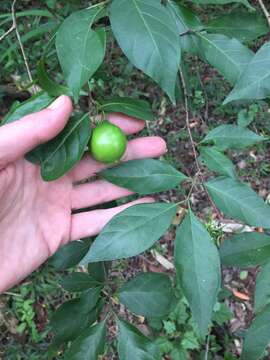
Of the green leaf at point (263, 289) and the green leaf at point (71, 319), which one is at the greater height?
the green leaf at point (263, 289)

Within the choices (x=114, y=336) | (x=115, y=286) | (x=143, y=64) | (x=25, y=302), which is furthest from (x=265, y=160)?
(x=143, y=64)

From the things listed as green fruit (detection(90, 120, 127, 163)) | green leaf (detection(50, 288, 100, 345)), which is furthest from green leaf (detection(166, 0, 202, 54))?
green leaf (detection(50, 288, 100, 345))

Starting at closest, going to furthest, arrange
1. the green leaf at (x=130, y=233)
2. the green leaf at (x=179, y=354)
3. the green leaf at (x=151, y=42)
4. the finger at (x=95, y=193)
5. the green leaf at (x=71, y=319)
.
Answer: the green leaf at (x=151, y=42)
the green leaf at (x=130, y=233)
the green leaf at (x=71, y=319)
the finger at (x=95, y=193)
the green leaf at (x=179, y=354)

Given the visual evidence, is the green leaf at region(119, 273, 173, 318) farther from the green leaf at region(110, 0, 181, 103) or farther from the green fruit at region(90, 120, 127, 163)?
the green leaf at region(110, 0, 181, 103)

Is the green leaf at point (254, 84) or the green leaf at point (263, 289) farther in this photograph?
the green leaf at point (263, 289)

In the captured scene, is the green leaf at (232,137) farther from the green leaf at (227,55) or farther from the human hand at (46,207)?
the human hand at (46,207)

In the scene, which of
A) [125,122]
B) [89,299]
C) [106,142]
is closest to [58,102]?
[106,142]

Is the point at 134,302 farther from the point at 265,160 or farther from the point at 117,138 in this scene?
the point at 265,160

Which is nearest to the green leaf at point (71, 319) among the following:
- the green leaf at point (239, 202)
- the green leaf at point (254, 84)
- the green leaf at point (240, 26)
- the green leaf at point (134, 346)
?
the green leaf at point (134, 346)
